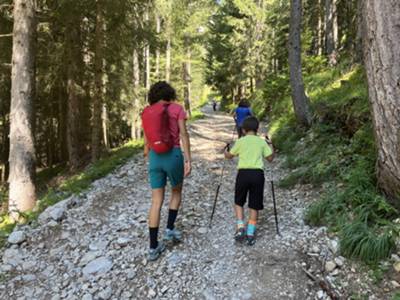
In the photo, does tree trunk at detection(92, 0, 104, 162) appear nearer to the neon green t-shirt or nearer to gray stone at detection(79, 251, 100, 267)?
gray stone at detection(79, 251, 100, 267)

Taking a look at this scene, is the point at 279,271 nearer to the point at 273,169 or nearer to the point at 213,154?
the point at 273,169

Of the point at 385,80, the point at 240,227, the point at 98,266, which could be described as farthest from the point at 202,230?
the point at 385,80

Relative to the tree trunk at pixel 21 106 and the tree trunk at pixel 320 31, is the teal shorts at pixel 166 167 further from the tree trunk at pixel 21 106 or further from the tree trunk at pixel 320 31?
the tree trunk at pixel 320 31

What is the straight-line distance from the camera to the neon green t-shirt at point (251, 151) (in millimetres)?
4590

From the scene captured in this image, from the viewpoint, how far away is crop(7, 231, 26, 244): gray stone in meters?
5.39

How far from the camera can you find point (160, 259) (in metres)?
4.50

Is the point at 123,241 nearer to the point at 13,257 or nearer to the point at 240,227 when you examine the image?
the point at 13,257

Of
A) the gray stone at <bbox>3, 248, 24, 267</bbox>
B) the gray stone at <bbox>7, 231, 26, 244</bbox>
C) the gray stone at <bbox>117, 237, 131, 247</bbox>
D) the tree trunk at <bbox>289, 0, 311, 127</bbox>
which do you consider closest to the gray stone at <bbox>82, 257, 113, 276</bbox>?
the gray stone at <bbox>117, 237, 131, 247</bbox>


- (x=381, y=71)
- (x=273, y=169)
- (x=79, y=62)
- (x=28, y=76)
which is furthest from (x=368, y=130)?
(x=79, y=62)

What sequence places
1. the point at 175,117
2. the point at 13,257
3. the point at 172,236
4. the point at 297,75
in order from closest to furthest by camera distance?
the point at 175,117 → the point at 172,236 → the point at 13,257 → the point at 297,75

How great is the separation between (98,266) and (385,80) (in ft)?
15.1

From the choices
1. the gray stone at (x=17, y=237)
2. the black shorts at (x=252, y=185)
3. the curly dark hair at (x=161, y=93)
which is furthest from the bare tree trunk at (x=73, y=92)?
the black shorts at (x=252, y=185)

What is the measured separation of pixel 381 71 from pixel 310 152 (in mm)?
3703

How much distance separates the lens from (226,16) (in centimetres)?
2728
